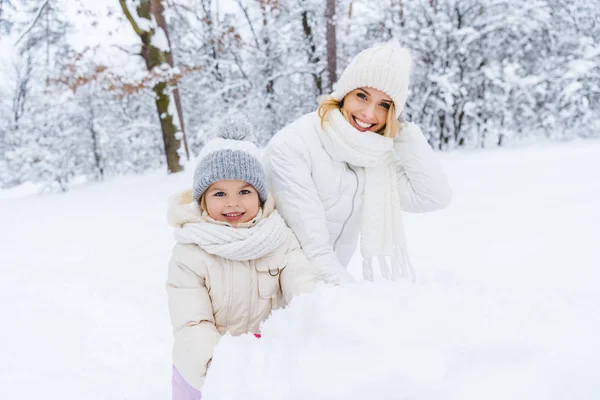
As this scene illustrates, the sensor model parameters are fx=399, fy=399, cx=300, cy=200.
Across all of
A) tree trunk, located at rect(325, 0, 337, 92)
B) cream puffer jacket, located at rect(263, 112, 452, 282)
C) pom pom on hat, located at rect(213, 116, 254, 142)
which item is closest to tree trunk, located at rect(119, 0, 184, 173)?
tree trunk, located at rect(325, 0, 337, 92)

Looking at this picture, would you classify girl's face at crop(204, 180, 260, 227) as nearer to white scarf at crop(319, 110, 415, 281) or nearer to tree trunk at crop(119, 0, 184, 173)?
white scarf at crop(319, 110, 415, 281)

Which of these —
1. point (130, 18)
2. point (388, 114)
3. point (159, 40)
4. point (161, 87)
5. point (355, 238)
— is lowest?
point (355, 238)

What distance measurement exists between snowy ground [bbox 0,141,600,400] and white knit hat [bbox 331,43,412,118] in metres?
0.80

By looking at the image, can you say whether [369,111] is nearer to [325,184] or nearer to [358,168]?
[358,168]

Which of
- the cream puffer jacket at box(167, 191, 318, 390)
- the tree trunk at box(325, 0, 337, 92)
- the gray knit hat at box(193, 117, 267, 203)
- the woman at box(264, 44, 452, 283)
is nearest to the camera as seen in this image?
the cream puffer jacket at box(167, 191, 318, 390)

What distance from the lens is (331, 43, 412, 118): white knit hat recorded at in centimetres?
170

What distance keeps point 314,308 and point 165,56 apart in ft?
28.6

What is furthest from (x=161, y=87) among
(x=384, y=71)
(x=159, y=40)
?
(x=384, y=71)

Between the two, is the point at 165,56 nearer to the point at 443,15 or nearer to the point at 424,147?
the point at 443,15

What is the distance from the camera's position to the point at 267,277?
163 cm

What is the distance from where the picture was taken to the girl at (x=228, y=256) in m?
1.51

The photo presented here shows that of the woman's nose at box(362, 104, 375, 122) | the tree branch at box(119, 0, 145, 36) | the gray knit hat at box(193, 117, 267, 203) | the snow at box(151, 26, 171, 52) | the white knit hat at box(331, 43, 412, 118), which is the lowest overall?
the gray knit hat at box(193, 117, 267, 203)

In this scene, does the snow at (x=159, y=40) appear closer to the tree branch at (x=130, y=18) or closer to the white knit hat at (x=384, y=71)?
the tree branch at (x=130, y=18)

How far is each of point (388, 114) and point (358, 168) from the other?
0.29m
